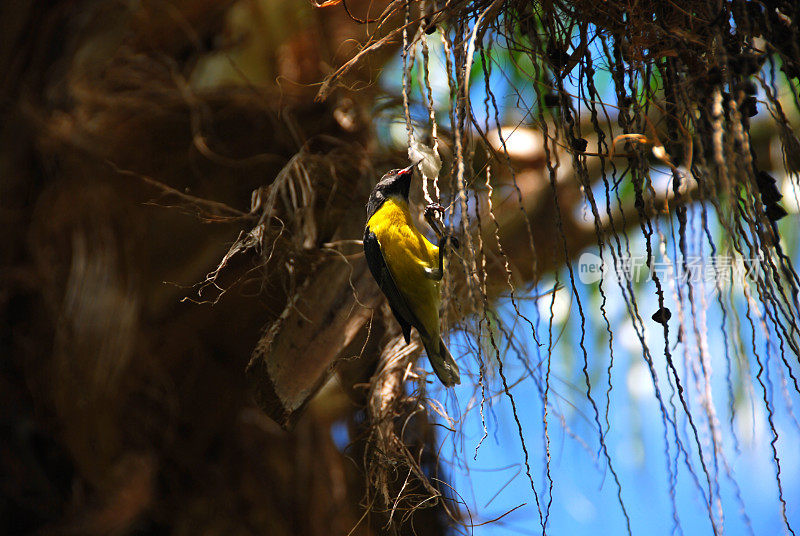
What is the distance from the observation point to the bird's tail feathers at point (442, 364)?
2289 mm

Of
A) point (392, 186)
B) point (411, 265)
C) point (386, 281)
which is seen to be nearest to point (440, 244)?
point (411, 265)

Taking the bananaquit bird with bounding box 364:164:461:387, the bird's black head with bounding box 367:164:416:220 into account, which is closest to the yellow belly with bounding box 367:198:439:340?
the bananaquit bird with bounding box 364:164:461:387

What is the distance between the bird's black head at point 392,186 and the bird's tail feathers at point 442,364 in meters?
0.63

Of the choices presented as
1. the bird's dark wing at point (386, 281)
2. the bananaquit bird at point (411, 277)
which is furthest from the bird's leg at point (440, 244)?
the bird's dark wing at point (386, 281)

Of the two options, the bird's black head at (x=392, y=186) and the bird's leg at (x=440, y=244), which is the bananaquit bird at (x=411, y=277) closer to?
the bird's leg at (x=440, y=244)

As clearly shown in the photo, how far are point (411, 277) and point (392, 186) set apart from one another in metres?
0.42

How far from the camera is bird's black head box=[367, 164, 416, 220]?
2.55m

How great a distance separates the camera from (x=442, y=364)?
7.53ft

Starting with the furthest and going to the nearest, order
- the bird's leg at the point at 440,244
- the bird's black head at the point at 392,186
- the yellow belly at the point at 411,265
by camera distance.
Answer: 1. the bird's black head at the point at 392,186
2. the yellow belly at the point at 411,265
3. the bird's leg at the point at 440,244

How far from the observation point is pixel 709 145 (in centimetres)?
169

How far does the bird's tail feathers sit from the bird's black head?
24.7 inches

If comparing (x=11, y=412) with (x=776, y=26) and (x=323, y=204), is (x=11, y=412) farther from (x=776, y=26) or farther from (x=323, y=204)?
(x=776, y=26)

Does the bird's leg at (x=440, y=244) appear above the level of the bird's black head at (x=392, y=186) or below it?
below

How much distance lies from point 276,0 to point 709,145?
2.38 metres
